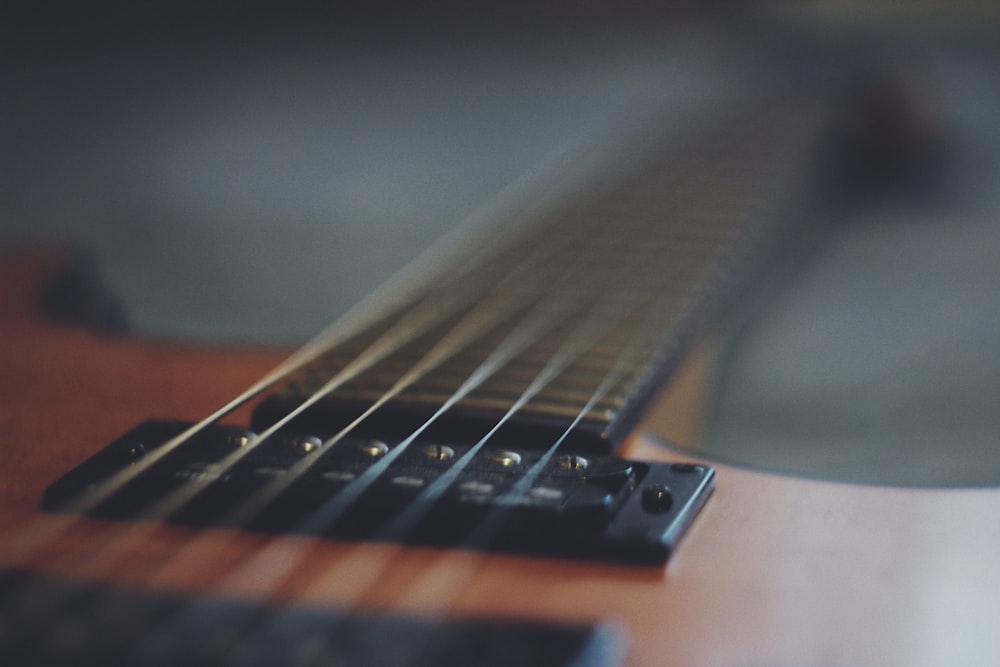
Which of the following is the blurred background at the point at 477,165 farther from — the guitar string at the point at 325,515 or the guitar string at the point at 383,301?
Answer: the guitar string at the point at 325,515

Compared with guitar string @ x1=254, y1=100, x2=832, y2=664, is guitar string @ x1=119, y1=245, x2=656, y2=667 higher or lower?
higher

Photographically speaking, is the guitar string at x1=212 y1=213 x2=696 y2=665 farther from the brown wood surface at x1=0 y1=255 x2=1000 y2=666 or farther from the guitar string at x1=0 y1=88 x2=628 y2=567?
the guitar string at x1=0 y1=88 x2=628 y2=567

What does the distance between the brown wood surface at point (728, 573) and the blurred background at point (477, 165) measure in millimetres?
59

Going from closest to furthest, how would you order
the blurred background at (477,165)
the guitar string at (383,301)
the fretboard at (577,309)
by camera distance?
1. the guitar string at (383,301)
2. the fretboard at (577,309)
3. the blurred background at (477,165)

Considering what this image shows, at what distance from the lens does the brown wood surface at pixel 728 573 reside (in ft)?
1.39

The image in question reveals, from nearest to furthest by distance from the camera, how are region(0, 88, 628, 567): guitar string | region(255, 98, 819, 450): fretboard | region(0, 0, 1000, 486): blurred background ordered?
region(0, 88, 628, 567): guitar string
region(255, 98, 819, 450): fretboard
region(0, 0, 1000, 486): blurred background

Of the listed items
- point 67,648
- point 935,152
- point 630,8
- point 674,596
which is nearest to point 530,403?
point 674,596

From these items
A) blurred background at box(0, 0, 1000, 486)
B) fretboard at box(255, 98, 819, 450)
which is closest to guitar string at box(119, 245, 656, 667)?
fretboard at box(255, 98, 819, 450)

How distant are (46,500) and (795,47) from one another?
4.90 feet

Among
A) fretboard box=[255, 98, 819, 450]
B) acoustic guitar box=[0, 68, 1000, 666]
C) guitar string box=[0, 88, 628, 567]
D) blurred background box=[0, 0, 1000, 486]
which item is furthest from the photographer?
blurred background box=[0, 0, 1000, 486]

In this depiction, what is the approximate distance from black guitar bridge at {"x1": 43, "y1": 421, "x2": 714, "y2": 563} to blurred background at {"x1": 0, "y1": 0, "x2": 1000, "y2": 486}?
4.5 inches

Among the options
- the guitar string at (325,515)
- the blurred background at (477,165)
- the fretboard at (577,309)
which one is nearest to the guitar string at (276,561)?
the guitar string at (325,515)

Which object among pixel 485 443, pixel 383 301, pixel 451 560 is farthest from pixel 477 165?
Answer: pixel 451 560

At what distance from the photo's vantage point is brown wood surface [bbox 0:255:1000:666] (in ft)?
1.39
